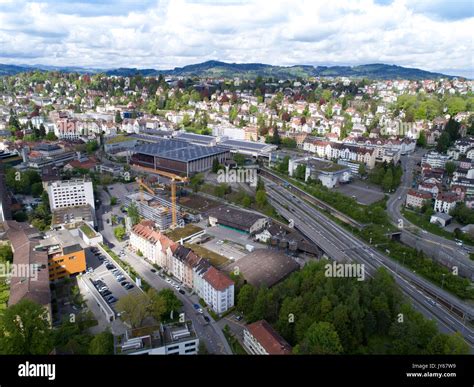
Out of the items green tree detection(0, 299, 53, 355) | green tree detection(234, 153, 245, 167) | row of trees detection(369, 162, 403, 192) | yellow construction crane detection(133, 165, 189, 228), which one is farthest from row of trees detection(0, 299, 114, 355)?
green tree detection(234, 153, 245, 167)

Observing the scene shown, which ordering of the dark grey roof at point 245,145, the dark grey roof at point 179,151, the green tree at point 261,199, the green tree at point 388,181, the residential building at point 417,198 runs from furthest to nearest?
the dark grey roof at point 245,145, the dark grey roof at point 179,151, the green tree at point 388,181, the green tree at point 261,199, the residential building at point 417,198

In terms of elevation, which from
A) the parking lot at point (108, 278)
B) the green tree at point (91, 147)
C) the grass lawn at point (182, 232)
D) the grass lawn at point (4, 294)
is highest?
the green tree at point (91, 147)

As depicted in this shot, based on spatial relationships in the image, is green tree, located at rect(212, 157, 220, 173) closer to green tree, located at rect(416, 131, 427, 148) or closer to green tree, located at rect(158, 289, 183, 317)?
green tree, located at rect(158, 289, 183, 317)

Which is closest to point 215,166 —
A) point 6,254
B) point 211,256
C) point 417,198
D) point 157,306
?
point 211,256

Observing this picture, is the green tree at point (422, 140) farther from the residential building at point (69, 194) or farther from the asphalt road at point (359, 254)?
the residential building at point (69, 194)

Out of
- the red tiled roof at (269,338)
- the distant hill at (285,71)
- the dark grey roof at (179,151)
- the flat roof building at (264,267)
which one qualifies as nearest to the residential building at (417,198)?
the flat roof building at (264,267)
